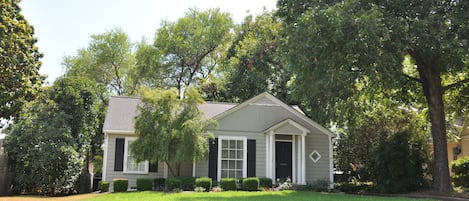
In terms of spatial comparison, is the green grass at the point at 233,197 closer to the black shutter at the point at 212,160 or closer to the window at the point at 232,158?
the black shutter at the point at 212,160

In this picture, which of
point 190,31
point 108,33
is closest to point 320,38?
point 190,31

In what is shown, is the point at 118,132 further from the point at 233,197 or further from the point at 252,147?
the point at 233,197

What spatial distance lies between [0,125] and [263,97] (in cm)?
1169

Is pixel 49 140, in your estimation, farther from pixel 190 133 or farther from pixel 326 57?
pixel 326 57

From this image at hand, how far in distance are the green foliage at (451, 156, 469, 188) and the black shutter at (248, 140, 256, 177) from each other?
805 centimetres

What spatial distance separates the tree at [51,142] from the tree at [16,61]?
4.86 ft

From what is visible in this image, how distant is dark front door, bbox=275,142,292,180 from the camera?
61.7ft

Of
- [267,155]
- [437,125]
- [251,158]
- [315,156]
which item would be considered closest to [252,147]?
[251,158]

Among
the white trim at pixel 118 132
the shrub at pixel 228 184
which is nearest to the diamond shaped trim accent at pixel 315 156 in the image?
the shrub at pixel 228 184

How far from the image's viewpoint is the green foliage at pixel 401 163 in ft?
53.8

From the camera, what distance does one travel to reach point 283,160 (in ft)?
62.2

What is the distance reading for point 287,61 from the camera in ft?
50.3

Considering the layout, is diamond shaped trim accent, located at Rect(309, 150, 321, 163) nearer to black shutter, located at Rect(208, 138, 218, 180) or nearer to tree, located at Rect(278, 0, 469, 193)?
black shutter, located at Rect(208, 138, 218, 180)

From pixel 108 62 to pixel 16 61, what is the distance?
73.5 feet
